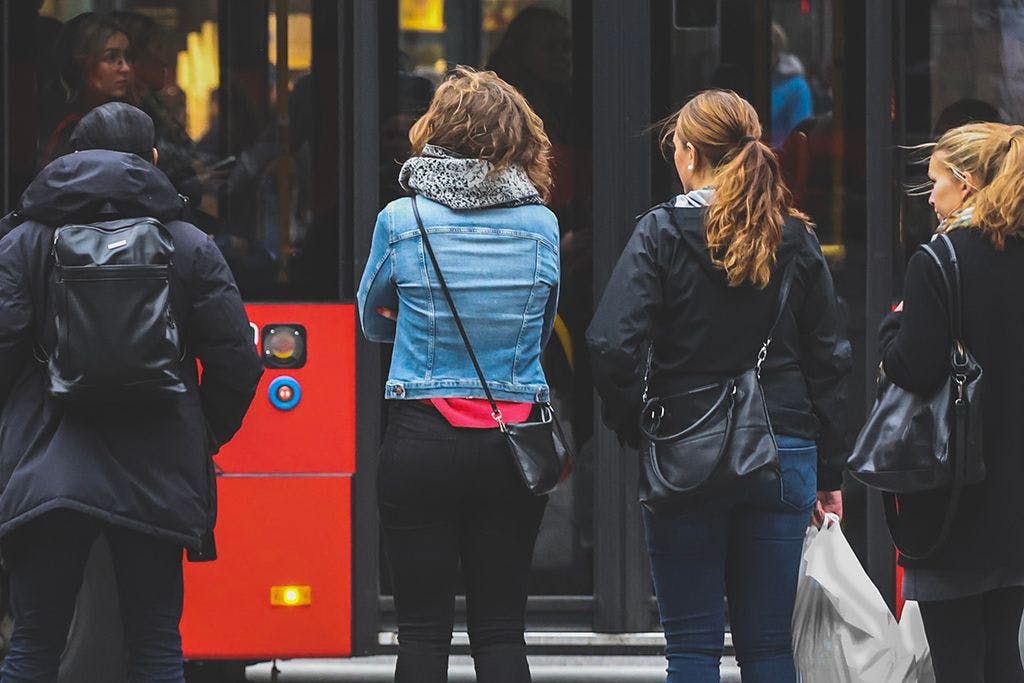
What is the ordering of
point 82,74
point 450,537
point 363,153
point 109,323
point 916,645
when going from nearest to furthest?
point 109,323
point 450,537
point 916,645
point 82,74
point 363,153

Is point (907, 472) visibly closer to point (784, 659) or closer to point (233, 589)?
point (784, 659)

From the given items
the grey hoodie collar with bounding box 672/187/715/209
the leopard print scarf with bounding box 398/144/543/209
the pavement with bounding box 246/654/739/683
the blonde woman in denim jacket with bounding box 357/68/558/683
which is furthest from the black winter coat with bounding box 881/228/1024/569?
the pavement with bounding box 246/654/739/683

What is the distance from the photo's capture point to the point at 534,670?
6109mm

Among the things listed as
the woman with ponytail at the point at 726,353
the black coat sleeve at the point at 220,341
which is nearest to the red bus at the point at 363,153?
the black coat sleeve at the point at 220,341

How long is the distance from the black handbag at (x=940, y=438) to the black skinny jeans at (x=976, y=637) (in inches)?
5.5

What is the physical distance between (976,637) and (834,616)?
0.52 metres

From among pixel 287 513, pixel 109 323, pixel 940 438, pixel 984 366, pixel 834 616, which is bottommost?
pixel 834 616

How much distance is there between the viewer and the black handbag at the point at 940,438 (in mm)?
3607

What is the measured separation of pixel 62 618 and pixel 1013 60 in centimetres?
290

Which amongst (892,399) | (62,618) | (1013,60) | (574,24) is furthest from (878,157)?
(62,618)

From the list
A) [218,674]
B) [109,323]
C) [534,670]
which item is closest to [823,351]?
[109,323]

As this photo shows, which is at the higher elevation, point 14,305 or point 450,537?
point 14,305

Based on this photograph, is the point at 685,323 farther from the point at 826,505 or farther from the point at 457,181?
the point at 826,505

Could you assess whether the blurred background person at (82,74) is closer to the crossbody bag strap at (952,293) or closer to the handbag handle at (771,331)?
the handbag handle at (771,331)
